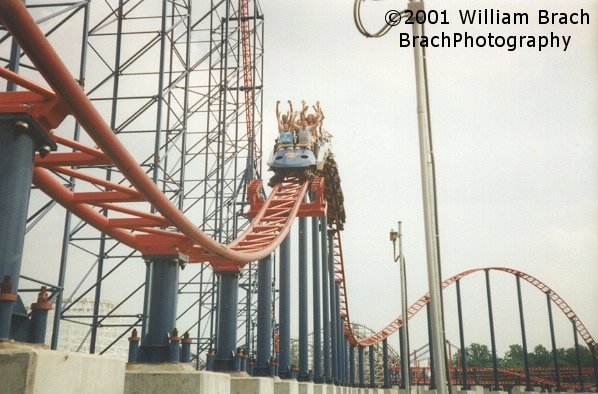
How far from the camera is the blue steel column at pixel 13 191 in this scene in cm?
349

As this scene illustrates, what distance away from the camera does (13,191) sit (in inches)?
142

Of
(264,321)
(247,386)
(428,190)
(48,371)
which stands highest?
(428,190)

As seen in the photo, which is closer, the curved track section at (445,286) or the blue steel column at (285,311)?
the blue steel column at (285,311)

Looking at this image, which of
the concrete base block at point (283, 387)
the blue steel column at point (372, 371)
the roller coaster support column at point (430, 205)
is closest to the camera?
the roller coaster support column at point (430, 205)

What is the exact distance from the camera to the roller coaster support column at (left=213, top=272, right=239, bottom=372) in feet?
26.9

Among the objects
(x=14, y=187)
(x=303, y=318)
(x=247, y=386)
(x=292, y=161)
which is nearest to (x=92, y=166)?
(x=14, y=187)

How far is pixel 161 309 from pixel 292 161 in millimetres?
9922

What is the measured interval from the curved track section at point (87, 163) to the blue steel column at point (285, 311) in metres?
3.90

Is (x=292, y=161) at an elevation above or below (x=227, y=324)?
above

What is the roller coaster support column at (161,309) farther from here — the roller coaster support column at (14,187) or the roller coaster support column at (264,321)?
the roller coaster support column at (264,321)

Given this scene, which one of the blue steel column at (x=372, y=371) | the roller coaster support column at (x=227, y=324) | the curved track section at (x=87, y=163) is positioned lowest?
the blue steel column at (x=372, y=371)

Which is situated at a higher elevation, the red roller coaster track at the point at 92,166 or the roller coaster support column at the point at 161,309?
the red roller coaster track at the point at 92,166

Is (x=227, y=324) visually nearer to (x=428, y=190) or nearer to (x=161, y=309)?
(x=161, y=309)

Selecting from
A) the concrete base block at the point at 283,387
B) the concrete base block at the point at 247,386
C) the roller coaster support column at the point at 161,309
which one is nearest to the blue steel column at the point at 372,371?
the concrete base block at the point at 283,387
